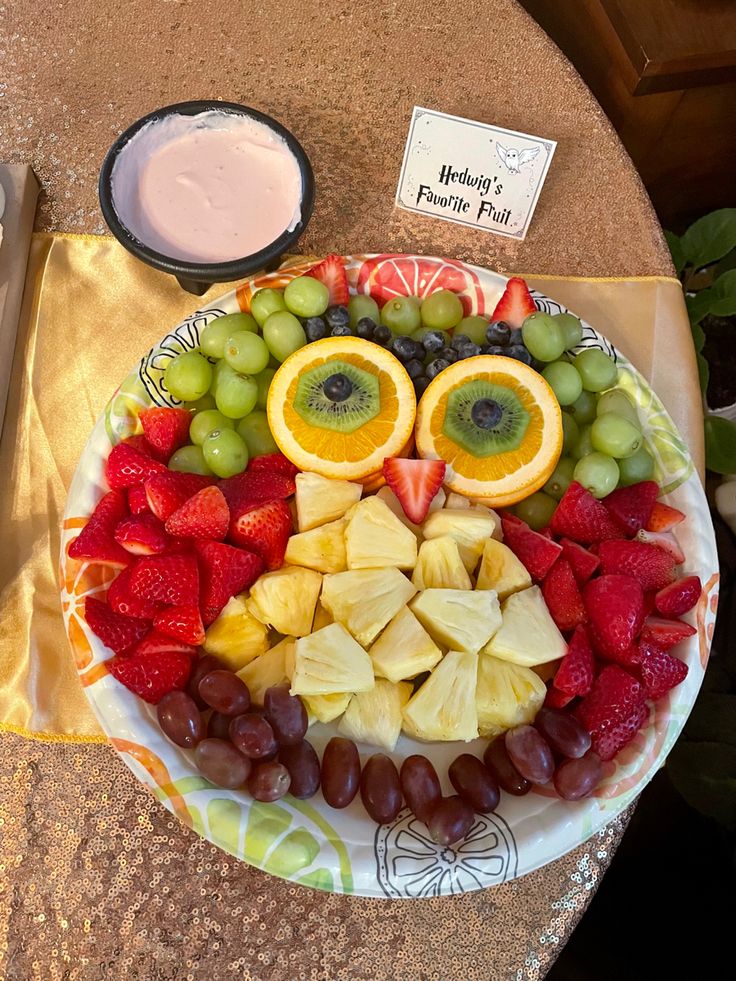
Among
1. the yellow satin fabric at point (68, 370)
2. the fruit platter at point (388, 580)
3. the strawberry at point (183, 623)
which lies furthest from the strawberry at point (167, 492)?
the yellow satin fabric at point (68, 370)

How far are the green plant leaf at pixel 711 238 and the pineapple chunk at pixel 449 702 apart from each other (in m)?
0.92

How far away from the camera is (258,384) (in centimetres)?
100

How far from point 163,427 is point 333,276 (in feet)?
0.99

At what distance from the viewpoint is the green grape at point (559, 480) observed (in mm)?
985

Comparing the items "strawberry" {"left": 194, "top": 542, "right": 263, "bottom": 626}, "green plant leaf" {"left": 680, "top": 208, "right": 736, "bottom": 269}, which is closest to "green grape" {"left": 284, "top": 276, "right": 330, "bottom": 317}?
"strawberry" {"left": 194, "top": 542, "right": 263, "bottom": 626}

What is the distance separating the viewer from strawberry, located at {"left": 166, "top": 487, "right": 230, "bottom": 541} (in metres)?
Result: 0.86

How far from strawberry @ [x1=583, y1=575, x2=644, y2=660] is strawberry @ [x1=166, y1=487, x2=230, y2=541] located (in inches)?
16.7

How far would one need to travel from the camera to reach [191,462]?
0.96 m

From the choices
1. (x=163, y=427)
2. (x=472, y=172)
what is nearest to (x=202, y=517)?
(x=163, y=427)

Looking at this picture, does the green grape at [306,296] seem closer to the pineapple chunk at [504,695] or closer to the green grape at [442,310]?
the green grape at [442,310]

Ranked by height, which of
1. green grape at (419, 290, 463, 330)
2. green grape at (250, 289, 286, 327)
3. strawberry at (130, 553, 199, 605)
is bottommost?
strawberry at (130, 553, 199, 605)

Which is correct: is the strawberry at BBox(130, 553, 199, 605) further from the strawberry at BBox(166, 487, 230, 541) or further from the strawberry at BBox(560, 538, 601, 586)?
the strawberry at BBox(560, 538, 601, 586)

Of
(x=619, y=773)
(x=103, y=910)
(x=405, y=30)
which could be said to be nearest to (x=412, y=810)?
(x=619, y=773)

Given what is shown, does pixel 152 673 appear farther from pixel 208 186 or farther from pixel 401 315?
pixel 208 186
